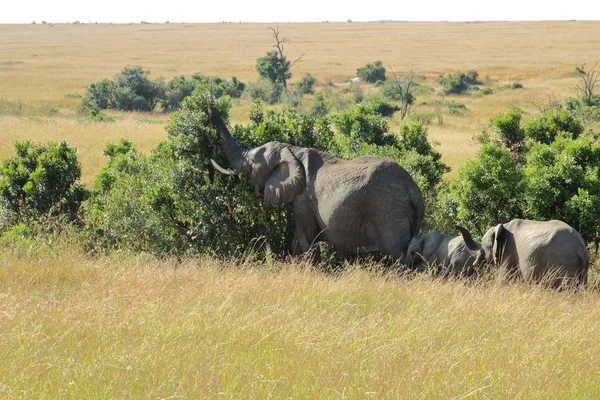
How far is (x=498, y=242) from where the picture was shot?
10367mm

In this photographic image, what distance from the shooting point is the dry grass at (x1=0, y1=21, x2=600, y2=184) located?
116ft

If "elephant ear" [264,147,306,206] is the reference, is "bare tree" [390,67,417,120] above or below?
below

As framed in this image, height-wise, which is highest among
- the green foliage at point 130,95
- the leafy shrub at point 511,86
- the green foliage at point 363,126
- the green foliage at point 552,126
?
the green foliage at point 552,126

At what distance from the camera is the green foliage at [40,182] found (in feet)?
51.1

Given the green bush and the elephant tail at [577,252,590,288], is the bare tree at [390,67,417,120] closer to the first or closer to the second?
the green bush

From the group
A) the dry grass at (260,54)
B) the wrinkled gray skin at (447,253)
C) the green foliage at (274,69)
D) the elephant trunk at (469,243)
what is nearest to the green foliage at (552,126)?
the wrinkled gray skin at (447,253)

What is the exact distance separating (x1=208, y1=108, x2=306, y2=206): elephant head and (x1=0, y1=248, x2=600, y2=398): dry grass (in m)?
1.73

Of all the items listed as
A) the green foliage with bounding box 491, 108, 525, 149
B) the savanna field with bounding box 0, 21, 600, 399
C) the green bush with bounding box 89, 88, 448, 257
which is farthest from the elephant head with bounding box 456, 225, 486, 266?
the green foliage with bounding box 491, 108, 525, 149

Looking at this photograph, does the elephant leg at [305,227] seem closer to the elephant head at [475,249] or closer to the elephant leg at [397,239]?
the elephant leg at [397,239]

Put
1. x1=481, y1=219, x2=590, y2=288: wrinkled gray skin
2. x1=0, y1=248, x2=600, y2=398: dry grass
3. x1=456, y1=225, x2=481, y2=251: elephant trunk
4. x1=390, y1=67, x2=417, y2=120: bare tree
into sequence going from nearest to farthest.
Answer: x1=0, y1=248, x2=600, y2=398: dry grass → x1=481, y1=219, x2=590, y2=288: wrinkled gray skin → x1=456, y1=225, x2=481, y2=251: elephant trunk → x1=390, y1=67, x2=417, y2=120: bare tree

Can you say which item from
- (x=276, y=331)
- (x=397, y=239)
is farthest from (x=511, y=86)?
(x=276, y=331)

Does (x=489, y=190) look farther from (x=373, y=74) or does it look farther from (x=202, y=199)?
(x=373, y=74)

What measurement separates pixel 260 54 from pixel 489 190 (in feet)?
367

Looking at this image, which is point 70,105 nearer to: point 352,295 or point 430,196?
point 430,196
